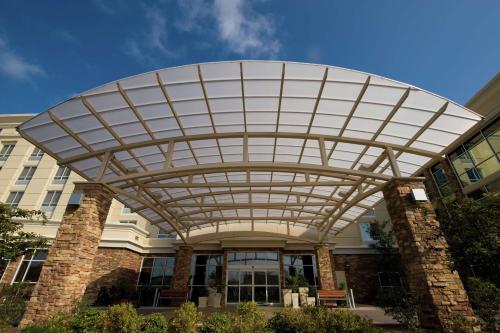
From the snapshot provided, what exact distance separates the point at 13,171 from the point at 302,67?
3221cm

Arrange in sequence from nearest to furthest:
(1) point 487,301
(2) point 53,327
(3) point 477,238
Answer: (1) point 487,301 → (3) point 477,238 → (2) point 53,327

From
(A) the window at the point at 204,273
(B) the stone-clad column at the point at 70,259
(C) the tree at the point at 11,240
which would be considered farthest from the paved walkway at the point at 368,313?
(C) the tree at the point at 11,240

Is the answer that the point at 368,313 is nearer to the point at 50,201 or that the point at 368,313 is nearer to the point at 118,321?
the point at 118,321

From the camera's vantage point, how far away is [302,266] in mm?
18531

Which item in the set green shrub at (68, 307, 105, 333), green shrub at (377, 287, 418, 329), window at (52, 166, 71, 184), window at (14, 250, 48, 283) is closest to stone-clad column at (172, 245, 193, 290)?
window at (14, 250, 48, 283)

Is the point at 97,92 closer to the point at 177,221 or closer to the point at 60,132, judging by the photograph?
the point at 60,132

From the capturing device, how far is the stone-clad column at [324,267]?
16453 mm

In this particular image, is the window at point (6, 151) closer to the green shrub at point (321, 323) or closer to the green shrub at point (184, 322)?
the green shrub at point (184, 322)

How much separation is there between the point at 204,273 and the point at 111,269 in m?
6.23

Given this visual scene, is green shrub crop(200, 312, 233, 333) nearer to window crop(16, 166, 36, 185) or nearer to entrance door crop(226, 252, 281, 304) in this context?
entrance door crop(226, 252, 281, 304)

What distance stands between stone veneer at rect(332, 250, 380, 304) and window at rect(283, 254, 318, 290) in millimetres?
2154

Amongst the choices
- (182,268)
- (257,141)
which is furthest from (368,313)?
(182,268)

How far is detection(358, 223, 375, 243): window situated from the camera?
20781 mm

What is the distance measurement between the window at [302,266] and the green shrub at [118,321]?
1389cm
